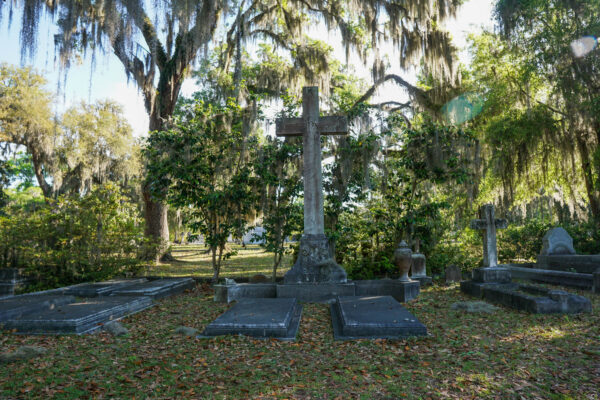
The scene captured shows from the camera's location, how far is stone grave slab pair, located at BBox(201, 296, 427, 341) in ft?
15.1

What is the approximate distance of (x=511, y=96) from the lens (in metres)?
12.8

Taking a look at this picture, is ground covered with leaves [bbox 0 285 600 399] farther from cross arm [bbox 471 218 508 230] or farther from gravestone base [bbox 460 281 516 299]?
cross arm [bbox 471 218 508 230]

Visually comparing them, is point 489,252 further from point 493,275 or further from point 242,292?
point 242,292

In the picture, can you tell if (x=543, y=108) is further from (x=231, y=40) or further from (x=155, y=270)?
(x=155, y=270)

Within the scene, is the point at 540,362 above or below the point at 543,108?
below

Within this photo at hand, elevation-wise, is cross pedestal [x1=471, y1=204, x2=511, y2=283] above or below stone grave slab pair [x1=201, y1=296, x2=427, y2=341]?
above

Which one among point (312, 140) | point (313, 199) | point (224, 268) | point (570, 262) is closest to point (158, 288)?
point (313, 199)

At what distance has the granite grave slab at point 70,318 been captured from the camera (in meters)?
4.95

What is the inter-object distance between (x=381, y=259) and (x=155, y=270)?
8.06 metres

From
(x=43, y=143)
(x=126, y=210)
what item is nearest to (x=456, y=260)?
(x=126, y=210)

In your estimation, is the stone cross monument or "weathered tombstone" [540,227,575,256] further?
"weathered tombstone" [540,227,575,256]

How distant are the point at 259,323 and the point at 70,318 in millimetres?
2662

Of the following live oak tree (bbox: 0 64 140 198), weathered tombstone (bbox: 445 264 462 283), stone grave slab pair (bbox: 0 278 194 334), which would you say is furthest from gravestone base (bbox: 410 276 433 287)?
live oak tree (bbox: 0 64 140 198)

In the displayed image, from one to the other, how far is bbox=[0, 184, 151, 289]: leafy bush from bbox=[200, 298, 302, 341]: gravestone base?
211 inches
